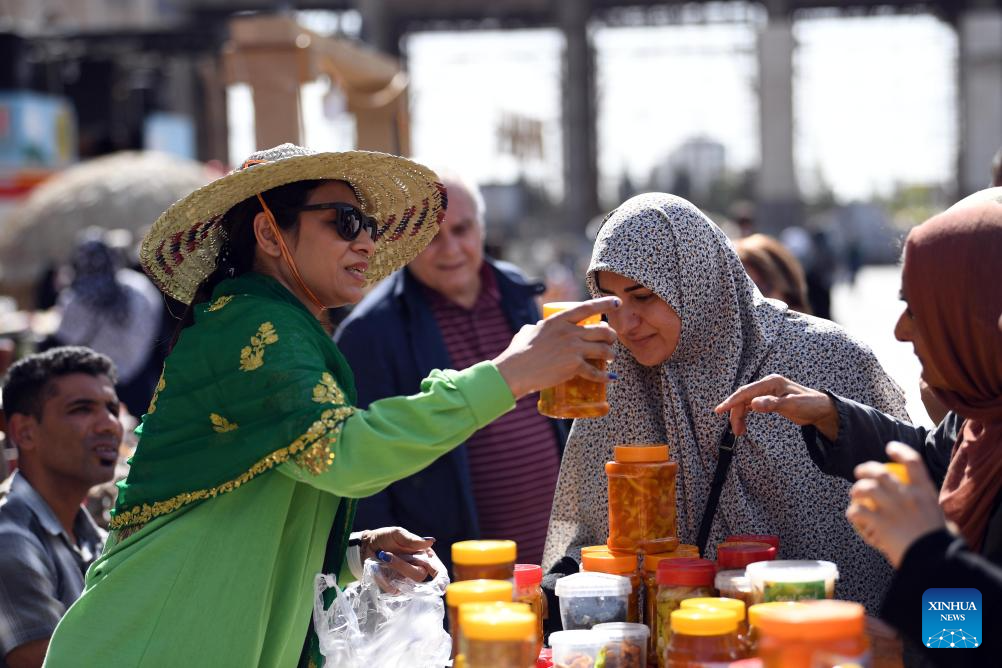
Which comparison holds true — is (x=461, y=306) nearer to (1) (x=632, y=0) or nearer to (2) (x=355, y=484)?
(2) (x=355, y=484)

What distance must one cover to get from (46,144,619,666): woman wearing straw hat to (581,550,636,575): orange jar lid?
46 cm

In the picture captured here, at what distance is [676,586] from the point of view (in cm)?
251

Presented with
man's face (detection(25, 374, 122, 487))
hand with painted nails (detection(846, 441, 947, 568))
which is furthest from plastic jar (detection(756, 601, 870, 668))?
man's face (detection(25, 374, 122, 487))

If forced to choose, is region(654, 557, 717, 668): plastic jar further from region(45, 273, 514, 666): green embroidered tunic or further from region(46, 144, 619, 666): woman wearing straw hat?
region(45, 273, 514, 666): green embroidered tunic

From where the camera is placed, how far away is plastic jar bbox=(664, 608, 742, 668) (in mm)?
2166

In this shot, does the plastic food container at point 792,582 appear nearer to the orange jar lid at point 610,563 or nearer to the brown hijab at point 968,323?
the brown hijab at point 968,323

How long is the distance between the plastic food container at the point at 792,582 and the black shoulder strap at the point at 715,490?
700mm

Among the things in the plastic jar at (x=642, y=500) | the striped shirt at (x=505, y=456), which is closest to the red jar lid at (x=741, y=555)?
the plastic jar at (x=642, y=500)

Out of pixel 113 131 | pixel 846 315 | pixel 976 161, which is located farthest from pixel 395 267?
pixel 113 131

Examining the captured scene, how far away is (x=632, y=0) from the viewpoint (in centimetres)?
3484

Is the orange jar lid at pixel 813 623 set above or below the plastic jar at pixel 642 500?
above

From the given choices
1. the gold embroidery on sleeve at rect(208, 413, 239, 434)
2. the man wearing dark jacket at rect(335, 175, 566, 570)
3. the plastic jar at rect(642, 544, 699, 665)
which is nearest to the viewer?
the gold embroidery on sleeve at rect(208, 413, 239, 434)

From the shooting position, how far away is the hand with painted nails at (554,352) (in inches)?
91.8

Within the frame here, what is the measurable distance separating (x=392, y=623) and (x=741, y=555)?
0.81 m
